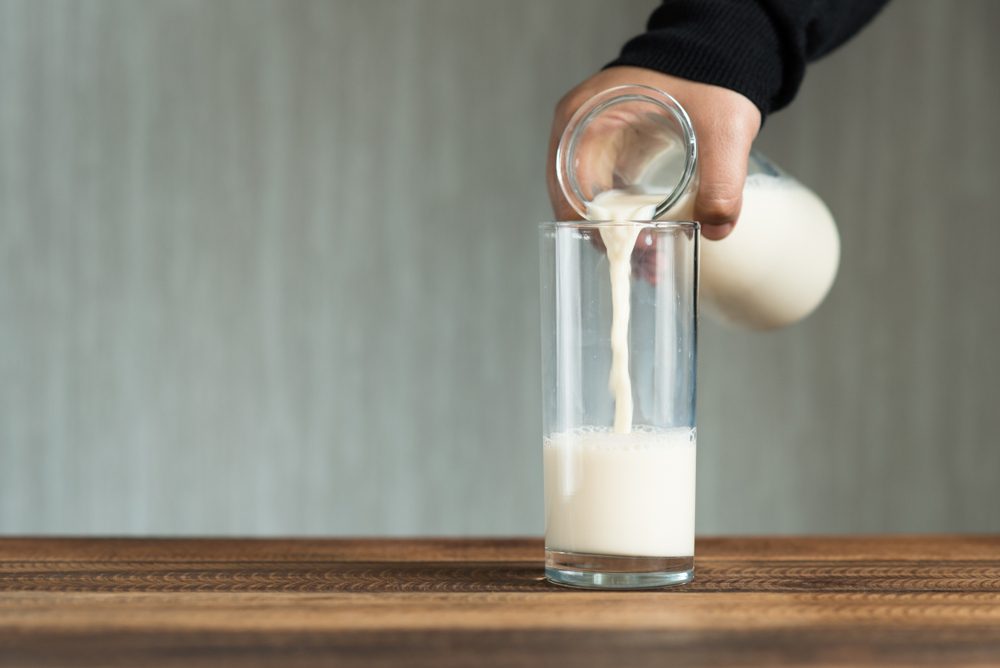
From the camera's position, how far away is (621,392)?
602 millimetres

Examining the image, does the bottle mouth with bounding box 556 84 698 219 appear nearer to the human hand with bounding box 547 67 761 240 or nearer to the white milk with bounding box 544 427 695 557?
A: the human hand with bounding box 547 67 761 240

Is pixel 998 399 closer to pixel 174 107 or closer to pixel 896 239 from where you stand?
pixel 896 239

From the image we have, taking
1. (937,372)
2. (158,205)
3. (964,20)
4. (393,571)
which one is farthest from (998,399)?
(393,571)

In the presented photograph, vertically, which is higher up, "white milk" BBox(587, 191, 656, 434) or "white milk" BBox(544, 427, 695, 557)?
"white milk" BBox(587, 191, 656, 434)

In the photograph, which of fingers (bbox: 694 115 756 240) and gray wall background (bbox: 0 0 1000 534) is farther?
gray wall background (bbox: 0 0 1000 534)

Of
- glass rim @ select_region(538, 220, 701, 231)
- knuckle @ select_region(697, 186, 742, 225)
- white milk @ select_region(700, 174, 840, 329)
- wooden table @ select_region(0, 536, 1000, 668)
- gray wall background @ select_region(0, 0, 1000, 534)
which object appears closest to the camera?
wooden table @ select_region(0, 536, 1000, 668)

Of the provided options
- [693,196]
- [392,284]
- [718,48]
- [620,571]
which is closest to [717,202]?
[693,196]

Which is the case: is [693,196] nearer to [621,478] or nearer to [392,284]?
[621,478]

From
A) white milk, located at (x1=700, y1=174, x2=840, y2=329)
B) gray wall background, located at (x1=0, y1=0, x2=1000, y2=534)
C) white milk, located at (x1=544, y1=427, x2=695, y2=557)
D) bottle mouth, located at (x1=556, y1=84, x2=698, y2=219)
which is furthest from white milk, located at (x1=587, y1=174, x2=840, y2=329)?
gray wall background, located at (x1=0, y1=0, x2=1000, y2=534)

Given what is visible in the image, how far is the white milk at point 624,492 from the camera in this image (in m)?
0.61

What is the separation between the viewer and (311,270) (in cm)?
194

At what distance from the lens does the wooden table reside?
18.5 inches

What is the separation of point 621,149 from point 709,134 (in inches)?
3.9

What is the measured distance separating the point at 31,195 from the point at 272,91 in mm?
437
